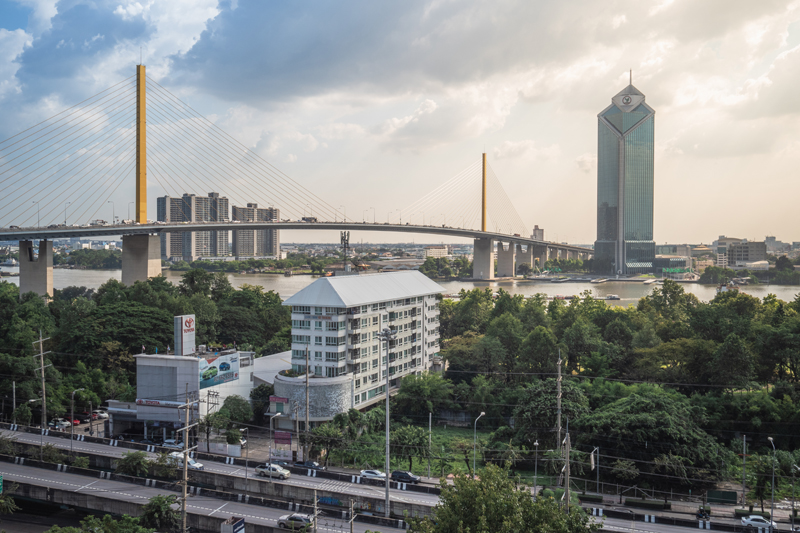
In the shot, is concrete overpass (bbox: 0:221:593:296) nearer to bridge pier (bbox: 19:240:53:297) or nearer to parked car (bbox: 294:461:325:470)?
bridge pier (bbox: 19:240:53:297)

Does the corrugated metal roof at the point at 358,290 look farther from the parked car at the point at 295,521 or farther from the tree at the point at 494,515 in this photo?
the tree at the point at 494,515

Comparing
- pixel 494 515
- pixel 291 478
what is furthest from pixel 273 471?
pixel 494 515

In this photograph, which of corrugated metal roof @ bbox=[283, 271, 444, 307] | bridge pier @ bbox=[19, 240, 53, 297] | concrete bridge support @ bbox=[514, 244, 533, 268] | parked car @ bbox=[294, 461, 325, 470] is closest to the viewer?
parked car @ bbox=[294, 461, 325, 470]

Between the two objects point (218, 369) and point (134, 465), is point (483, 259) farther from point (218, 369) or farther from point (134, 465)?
point (134, 465)

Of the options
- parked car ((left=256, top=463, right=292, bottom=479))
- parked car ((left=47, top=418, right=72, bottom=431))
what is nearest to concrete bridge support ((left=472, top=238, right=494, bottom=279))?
parked car ((left=47, top=418, right=72, bottom=431))

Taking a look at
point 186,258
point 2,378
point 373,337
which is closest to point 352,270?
point 373,337

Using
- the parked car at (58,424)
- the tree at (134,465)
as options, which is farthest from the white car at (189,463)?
the parked car at (58,424)
